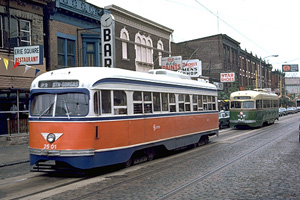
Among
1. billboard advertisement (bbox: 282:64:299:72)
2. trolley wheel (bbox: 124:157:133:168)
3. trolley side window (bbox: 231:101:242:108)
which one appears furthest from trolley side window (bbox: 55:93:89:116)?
billboard advertisement (bbox: 282:64:299:72)

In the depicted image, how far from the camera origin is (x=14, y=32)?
18.7 m

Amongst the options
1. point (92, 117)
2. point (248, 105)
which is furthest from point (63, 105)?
point (248, 105)

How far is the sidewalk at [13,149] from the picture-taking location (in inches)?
504

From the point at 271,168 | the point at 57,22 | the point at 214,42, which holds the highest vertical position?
the point at 214,42

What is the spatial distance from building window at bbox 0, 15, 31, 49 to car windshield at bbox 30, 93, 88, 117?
33.0ft

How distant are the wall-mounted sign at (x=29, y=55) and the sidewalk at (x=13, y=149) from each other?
12.1 ft

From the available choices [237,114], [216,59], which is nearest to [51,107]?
[237,114]

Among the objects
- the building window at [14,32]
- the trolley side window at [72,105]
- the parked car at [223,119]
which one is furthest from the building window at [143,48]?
the trolley side window at [72,105]

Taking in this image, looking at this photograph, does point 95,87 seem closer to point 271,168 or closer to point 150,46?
point 271,168

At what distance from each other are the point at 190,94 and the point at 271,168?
545 centimetres

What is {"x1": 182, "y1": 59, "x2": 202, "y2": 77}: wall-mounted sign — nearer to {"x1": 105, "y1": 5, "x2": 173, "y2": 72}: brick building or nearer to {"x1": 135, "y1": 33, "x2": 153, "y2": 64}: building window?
{"x1": 105, "y1": 5, "x2": 173, "y2": 72}: brick building

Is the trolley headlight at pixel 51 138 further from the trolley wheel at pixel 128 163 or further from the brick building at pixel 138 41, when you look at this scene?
the brick building at pixel 138 41

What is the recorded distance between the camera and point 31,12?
19.6 metres

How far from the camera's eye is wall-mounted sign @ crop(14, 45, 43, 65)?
55.4 feet
